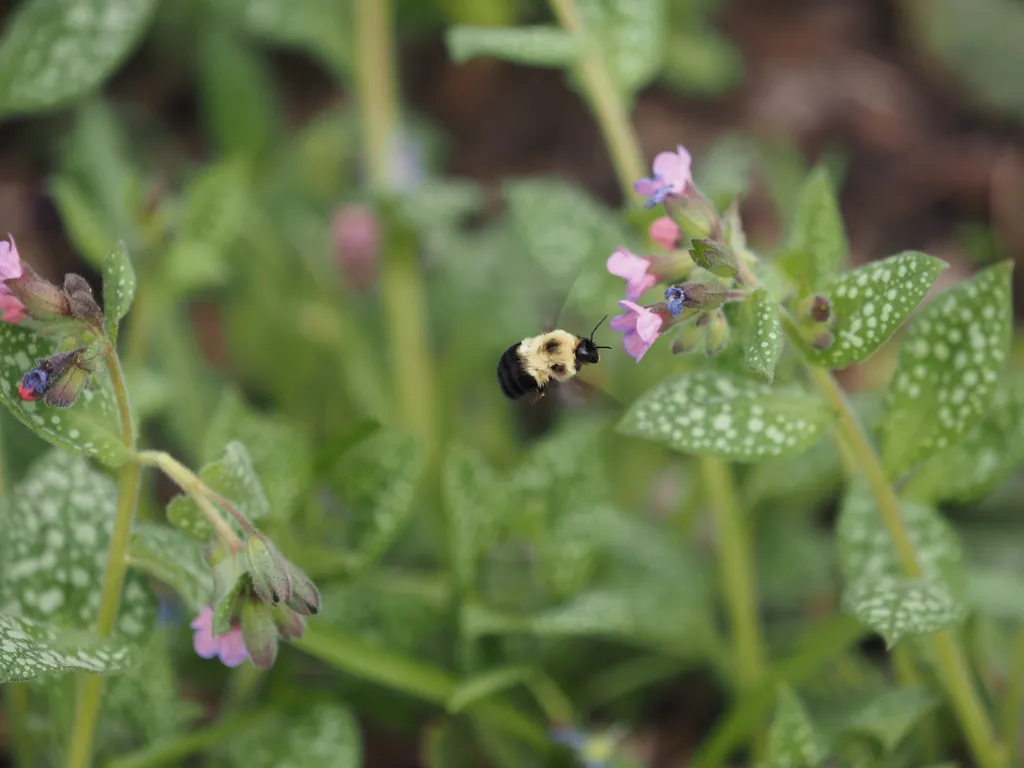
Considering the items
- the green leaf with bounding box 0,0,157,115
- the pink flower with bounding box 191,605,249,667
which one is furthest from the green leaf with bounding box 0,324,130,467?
the green leaf with bounding box 0,0,157,115

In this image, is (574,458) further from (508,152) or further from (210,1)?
(508,152)

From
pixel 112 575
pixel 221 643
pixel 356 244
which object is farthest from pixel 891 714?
pixel 356 244

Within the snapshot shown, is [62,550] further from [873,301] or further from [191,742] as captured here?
[873,301]

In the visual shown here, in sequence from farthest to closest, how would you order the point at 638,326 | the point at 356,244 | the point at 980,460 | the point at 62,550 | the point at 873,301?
the point at 356,244
the point at 980,460
the point at 62,550
the point at 873,301
the point at 638,326

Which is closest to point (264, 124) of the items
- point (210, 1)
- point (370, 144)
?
point (210, 1)

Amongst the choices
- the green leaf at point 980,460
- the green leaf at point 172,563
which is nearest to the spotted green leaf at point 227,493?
the green leaf at point 172,563

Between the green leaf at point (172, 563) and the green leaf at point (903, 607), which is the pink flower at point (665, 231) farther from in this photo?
the green leaf at point (172, 563)
